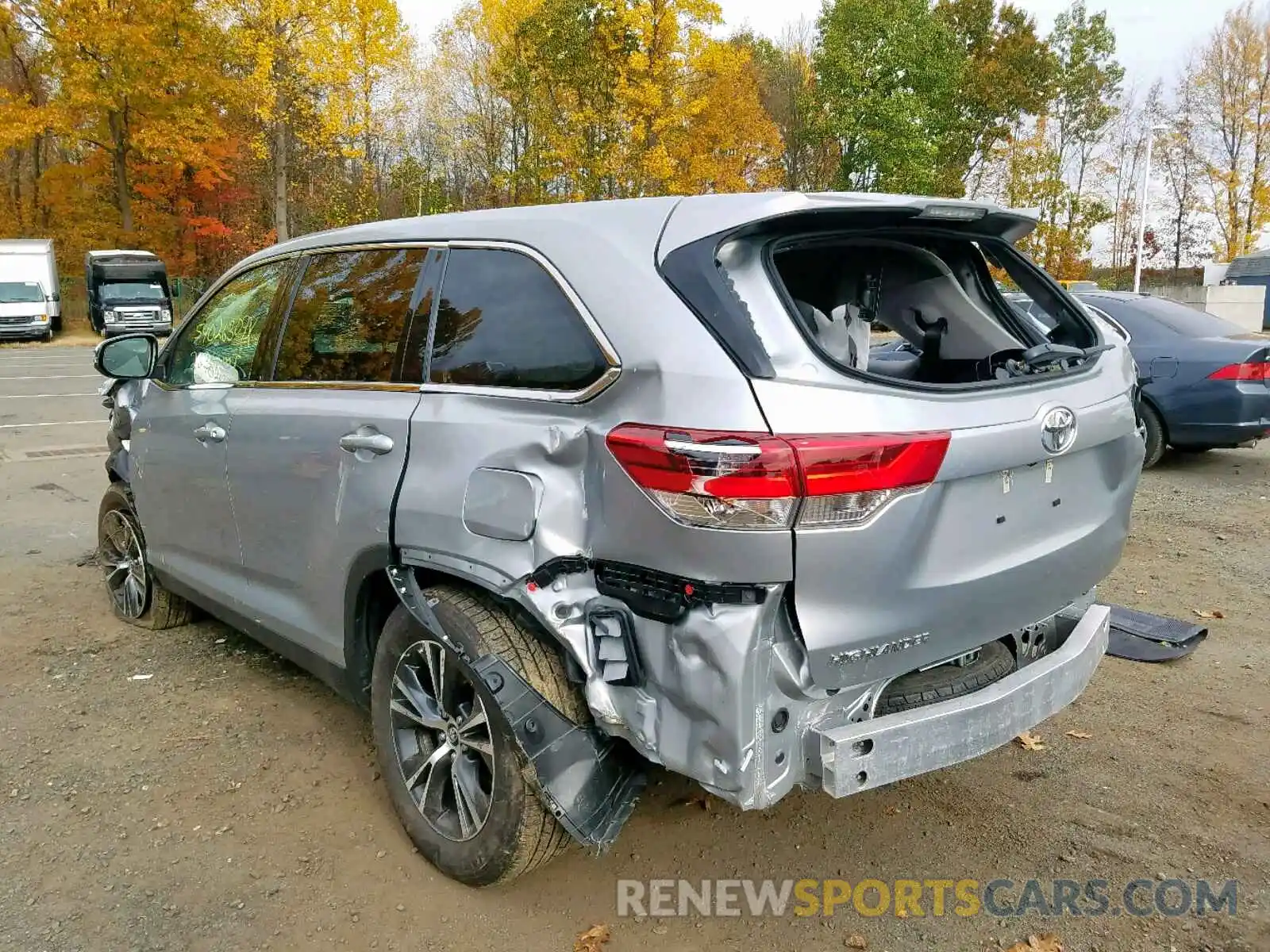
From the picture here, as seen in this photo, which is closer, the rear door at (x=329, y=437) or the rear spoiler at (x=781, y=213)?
the rear spoiler at (x=781, y=213)

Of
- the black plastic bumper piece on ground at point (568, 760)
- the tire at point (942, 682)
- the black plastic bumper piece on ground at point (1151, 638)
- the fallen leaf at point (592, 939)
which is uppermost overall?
the tire at point (942, 682)

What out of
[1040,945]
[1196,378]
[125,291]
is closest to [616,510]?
[1040,945]

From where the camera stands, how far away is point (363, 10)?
27.1 m

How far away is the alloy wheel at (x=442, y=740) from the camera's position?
271cm

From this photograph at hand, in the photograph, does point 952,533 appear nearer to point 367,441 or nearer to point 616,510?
point 616,510

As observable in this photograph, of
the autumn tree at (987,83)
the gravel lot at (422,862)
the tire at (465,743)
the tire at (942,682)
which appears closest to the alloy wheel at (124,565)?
the gravel lot at (422,862)

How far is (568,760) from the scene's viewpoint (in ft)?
7.91

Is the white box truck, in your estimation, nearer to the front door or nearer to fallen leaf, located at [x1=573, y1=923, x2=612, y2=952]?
the front door

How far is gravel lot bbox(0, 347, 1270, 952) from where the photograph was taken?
2627mm

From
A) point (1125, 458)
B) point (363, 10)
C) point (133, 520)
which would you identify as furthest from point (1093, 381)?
point (363, 10)

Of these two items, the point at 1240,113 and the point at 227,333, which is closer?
the point at 227,333

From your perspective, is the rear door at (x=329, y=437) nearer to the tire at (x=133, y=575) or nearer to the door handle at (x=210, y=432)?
the door handle at (x=210, y=432)

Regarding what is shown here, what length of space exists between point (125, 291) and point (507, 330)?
30.3 metres

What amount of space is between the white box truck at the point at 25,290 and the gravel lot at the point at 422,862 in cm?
2740
